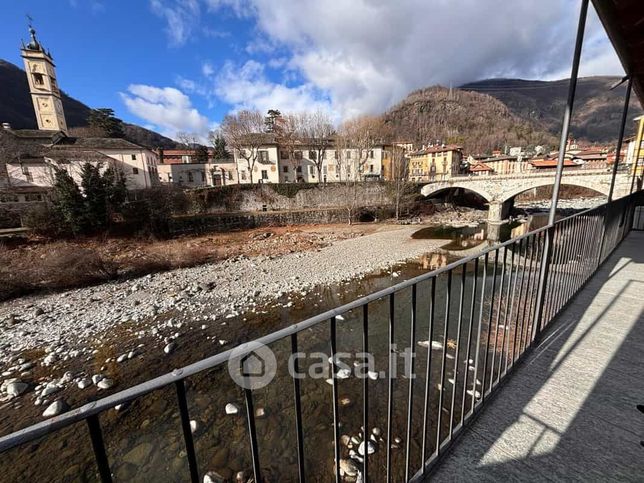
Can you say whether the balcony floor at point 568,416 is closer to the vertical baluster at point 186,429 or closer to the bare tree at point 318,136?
the vertical baluster at point 186,429

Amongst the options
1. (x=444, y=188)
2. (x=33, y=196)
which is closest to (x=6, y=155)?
(x=33, y=196)

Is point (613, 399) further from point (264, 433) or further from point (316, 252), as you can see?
point (316, 252)

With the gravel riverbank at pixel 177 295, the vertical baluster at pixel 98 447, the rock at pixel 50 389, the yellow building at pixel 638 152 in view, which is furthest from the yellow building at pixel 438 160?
the vertical baluster at pixel 98 447

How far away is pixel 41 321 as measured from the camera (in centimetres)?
796

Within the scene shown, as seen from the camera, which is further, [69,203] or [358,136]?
[358,136]

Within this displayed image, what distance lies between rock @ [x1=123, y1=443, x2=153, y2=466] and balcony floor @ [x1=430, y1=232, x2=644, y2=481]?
4215mm

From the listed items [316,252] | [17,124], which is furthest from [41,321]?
[17,124]

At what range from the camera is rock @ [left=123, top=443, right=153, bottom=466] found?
3850 millimetres

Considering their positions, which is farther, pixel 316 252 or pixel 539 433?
pixel 316 252

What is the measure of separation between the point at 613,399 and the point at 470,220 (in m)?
26.5

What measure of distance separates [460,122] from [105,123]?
94710 millimetres

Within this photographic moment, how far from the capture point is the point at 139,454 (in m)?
3.94

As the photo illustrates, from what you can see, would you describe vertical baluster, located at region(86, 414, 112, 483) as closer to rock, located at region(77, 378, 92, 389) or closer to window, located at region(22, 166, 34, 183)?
rock, located at region(77, 378, 92, 389)

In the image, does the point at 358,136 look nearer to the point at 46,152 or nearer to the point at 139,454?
the point at 46,152
